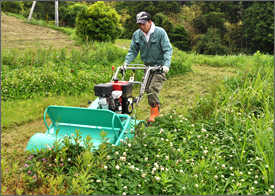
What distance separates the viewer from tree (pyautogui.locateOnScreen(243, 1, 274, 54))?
77.2 feet

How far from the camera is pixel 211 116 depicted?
458cm

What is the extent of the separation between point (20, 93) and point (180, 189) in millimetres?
4590

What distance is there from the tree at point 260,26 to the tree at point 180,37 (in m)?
4.98

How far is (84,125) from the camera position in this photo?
12.4 feet

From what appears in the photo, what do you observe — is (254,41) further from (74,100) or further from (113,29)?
(74,100)

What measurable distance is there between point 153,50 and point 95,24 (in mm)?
7690

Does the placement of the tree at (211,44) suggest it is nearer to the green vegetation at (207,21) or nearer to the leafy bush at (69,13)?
the green vegetation at (207,21)

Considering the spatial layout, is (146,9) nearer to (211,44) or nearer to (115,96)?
(211,44)

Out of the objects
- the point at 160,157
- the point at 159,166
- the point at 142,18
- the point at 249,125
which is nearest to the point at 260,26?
the point at 142,18

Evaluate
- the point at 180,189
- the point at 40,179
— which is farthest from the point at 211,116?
the point at 40,179

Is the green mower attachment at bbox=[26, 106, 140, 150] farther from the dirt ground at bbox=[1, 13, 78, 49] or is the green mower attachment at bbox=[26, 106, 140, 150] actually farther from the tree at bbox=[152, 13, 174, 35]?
the tree at bbox=[152, 13, 174, 35]

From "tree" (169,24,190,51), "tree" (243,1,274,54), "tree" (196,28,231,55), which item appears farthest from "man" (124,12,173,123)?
"tree" (169,24,190,51)

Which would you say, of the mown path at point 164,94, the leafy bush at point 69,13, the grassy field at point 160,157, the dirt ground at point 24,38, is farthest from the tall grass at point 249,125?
the leafy bush at point 69,13

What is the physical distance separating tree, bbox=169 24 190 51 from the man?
20.7m
